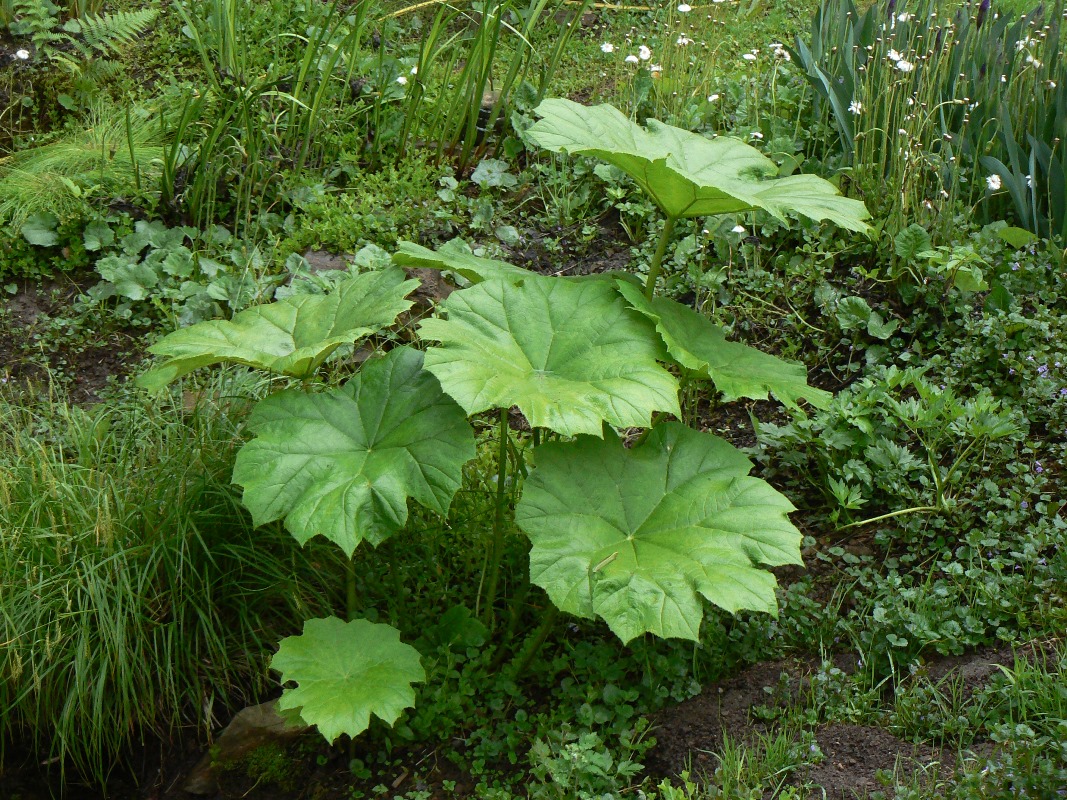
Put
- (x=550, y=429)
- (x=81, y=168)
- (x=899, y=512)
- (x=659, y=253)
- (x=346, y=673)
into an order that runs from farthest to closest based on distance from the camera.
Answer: (x=81, y=168) < (x=899, y=512) < (x=659, y=253) < (x=346, y=673) < (x=550, y=429)

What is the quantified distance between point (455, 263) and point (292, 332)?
493 millimetres

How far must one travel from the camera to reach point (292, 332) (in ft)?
8.91

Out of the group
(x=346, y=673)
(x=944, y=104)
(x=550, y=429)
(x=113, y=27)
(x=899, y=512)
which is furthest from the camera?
(x=113, y=27)

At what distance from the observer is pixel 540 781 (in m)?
2.54

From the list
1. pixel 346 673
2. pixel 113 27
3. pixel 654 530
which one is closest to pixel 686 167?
pixel 654 530

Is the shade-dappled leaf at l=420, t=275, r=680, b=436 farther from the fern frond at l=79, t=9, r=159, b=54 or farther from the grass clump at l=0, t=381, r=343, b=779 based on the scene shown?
the fern frond at l=79, t=9, r=159, b=54

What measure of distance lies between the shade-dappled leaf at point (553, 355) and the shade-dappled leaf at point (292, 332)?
190mm

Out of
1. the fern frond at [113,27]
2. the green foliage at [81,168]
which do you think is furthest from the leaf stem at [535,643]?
the fern frond at [113,27]

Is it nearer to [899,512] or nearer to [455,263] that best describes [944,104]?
[899,512]

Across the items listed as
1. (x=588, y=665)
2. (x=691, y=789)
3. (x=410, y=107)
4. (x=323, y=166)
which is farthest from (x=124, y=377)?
(x=691, y=789)

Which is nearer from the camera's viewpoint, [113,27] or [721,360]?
[721,360]

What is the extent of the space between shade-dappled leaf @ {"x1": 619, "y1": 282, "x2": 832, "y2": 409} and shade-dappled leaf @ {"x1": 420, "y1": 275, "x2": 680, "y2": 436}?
61mm

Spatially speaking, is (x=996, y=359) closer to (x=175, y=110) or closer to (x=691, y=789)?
(x=691, y=789)

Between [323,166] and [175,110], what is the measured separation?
907mm
